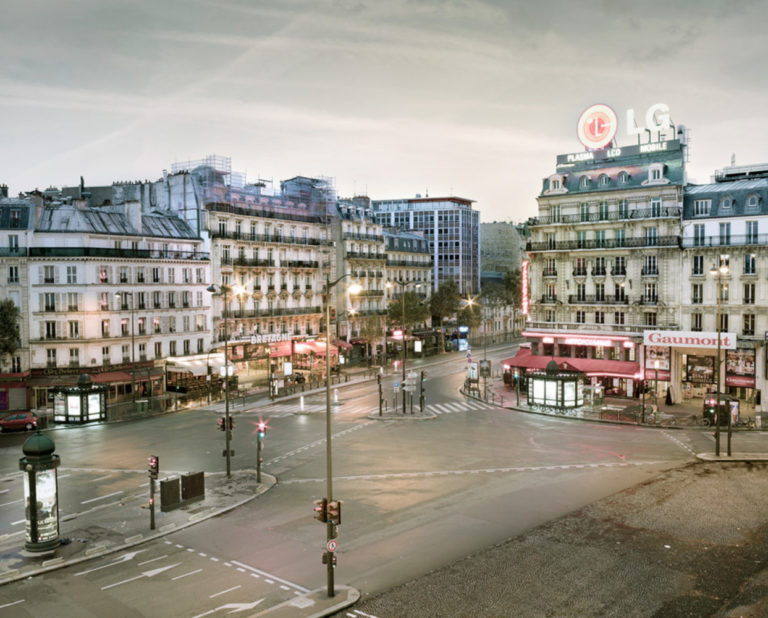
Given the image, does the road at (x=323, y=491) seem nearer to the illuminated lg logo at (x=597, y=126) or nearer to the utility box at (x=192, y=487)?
the utility box at (x=192, y=487)

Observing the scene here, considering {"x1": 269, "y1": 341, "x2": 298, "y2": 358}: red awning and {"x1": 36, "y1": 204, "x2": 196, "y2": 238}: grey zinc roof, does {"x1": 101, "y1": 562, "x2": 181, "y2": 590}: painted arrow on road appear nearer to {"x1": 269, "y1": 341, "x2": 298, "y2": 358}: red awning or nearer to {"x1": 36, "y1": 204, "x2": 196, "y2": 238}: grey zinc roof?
{"x1": 36, "y1": 204, "x2": 196, "y2": 238}: grey zinc roof

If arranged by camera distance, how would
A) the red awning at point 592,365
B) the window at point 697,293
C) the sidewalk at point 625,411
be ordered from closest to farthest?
the sidewalk at point 625,411, the window at point 697,293, the red awning at point 592,365

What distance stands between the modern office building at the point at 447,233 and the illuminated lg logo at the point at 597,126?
5250 centimetres

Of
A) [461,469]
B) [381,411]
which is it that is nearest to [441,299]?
[381,411]

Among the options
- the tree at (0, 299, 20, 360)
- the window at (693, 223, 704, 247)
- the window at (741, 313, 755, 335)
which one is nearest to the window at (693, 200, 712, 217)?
the window at (693, 223, 704, 247)

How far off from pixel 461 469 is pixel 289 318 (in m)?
47.2

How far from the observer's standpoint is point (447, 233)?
379 ft

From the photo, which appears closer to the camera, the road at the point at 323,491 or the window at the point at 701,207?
the road at the point at 323,491

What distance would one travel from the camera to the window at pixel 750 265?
2041 inches

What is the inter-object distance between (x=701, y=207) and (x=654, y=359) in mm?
13533

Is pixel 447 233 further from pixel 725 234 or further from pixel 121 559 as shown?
pixel 121 559

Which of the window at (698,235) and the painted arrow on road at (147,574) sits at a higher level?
the window at (698,235)

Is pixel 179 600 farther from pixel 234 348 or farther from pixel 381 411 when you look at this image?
pixel 234 348

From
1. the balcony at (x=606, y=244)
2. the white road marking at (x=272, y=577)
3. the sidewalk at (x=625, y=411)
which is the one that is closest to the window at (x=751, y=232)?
the balcony at (x=606, y=244)
